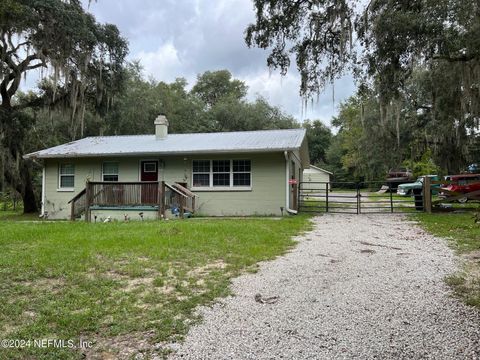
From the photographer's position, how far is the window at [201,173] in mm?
14297

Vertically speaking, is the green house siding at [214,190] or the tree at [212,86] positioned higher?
the tree at [212,86]

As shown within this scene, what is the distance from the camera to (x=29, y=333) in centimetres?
319

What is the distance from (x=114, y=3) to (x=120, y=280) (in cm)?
739

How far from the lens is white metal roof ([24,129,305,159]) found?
13.5m

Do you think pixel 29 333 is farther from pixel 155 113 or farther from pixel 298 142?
pixel 155 113

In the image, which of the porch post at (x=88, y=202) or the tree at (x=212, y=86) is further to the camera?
the tree at (x=212, y=86)

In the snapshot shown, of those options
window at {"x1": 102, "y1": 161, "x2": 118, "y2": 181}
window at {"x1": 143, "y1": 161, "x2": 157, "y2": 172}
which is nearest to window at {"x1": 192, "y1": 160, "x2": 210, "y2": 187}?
window at {"x1": 143, "y1": 161, "x2": 157, "y2": 172}

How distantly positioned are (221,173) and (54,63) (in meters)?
7.59

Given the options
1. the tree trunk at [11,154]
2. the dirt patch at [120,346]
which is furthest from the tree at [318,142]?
the dirt patch at [120,346]

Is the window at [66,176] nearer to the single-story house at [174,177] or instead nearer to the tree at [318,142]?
the single-story house at [174,177]

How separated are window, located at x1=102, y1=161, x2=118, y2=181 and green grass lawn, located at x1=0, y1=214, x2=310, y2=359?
257 inches

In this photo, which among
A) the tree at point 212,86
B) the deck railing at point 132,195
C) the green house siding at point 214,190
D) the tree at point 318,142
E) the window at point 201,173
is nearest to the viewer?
the deck railing at point 132,195

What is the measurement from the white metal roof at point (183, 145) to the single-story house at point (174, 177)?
0.12ft

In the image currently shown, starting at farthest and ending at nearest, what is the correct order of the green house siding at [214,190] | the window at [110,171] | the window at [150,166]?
the window at [110,171] → the window at [150,166] → the green house siding at [214,190]
